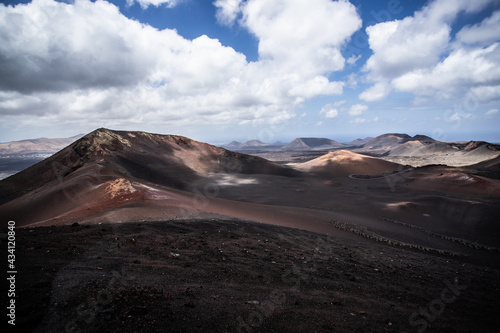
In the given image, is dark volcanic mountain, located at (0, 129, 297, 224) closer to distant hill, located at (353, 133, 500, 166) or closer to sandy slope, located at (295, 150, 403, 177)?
sandy slope, located at (295, 150, 403, 177)

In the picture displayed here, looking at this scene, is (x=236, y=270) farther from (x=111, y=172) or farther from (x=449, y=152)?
(x=449, y=152)

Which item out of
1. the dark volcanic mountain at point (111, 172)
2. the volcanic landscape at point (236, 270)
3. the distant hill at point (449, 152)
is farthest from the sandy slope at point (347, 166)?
the volcanic landscape at point (236, 270)

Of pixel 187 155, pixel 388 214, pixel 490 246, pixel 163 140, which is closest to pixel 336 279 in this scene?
pixel 490 246

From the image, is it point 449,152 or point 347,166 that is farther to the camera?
point 449,152

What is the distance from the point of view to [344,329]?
3982 millimetres

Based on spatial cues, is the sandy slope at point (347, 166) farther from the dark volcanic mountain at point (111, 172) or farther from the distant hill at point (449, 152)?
the distant hill at point (449, 152)

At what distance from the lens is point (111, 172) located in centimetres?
2219

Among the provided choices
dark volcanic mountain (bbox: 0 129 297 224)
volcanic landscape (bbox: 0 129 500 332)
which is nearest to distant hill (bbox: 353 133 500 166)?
dark volcanic mountain (bbox: 0 129 297 224)

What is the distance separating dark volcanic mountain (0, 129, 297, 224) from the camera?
1498 cm

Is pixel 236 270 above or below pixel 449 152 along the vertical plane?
below

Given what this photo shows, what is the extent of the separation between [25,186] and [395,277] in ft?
118

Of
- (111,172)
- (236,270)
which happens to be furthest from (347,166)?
(236,270)

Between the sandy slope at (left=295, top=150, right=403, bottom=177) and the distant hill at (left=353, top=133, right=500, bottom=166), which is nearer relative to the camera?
the sandy slope at (left=295, top=150, right=403, bottom=177)

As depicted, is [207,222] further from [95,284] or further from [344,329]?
[344,329]
